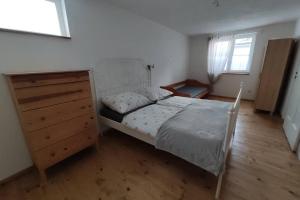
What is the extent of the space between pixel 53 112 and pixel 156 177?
4.70 ft

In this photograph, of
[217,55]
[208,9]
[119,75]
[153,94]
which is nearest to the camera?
[208,9]

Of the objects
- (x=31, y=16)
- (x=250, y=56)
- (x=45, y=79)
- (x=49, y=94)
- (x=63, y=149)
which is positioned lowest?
(x=63, y=149)

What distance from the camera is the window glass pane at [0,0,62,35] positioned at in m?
1.49

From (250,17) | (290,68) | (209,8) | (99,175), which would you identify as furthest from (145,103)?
(290,68)

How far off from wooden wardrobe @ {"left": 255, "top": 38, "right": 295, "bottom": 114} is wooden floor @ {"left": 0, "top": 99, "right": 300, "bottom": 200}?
1.44m

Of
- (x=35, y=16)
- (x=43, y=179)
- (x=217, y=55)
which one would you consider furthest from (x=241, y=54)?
(x=43, y=179)

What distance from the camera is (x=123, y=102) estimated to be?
2.30m

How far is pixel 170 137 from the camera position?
162 centimetres

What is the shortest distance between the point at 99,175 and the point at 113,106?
3.30 ft

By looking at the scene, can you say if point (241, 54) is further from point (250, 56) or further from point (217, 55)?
point (217, 55)

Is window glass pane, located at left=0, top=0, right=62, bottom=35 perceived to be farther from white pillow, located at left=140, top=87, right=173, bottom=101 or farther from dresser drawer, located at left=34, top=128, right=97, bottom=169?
white pillow, located at left=140, top=87, right=173, bottom=101

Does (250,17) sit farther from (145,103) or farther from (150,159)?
(150,159)

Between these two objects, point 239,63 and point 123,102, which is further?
point 239,63

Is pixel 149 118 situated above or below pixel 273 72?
below
